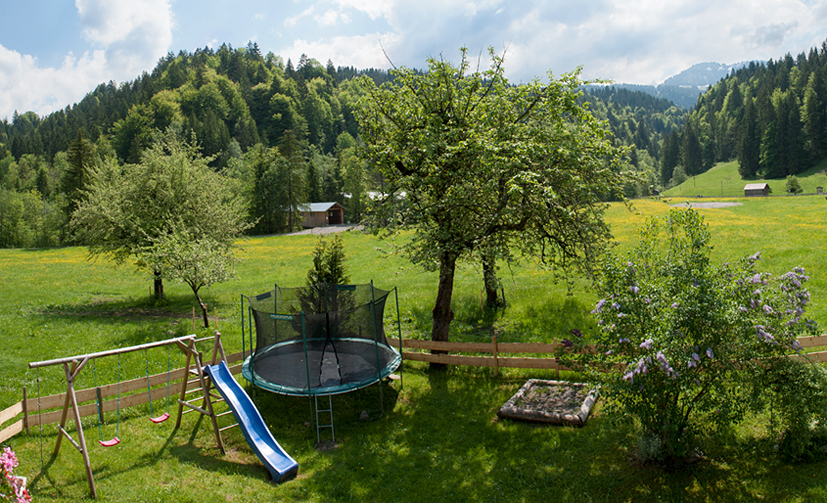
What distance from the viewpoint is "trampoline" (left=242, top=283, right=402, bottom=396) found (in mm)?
11148

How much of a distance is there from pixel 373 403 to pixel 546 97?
362 inches

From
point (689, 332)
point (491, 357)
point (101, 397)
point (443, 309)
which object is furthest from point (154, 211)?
point (689, 332)

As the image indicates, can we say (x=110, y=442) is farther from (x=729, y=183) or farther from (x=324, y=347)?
(x=729, y=183)

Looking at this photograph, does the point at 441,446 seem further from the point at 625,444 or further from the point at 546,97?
the point at 546,97

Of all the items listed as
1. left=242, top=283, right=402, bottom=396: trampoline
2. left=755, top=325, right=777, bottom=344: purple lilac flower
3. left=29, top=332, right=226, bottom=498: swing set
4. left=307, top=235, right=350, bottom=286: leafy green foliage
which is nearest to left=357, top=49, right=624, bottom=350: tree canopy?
→ left=242, top=283, right=402, bottom=396: trampoline

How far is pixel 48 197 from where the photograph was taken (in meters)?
96.1

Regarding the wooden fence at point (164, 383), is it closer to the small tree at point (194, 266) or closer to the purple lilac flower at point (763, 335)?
the purple lilac flower at point (763, 335)

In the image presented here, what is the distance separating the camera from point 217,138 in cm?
10731

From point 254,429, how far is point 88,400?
4.36 m

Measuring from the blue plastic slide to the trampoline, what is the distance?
3.27 ft

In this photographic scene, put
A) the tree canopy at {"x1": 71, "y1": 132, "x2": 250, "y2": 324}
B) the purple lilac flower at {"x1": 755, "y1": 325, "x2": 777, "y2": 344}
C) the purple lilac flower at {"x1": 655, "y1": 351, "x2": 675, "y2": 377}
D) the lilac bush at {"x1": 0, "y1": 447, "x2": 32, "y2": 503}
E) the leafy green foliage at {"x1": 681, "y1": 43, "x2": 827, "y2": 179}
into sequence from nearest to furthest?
1. the lilac bush at {"x1": 0, "y1": 447, "x2": 32, "y2": 503}
2. the purple lilac flower at {"x1": 655, "y1": 351, "x2": 675, "y2": 377}
3. the purple lilac flower at {"x1": 755, "y1": 325, "x2": 777, "y2": 344}
4. the tree canopy at {"x1": 71, "y1": 132, "x2": 250, "y2": 324}
5. the leafy green foliage at {"x1": 681, "y1": 43, "x2": 827, "y2": 179}

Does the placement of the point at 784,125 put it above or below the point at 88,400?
above

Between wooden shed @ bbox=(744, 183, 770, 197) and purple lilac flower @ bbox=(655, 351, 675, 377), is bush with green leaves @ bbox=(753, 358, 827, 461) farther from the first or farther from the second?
wooden shed @ bbox=(744, 183, 770, 197)

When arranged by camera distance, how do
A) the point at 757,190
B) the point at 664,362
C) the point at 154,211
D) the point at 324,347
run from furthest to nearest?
the point at 757,190 → the point at 154,211 → the point at 324,347 → the point at 664,362
